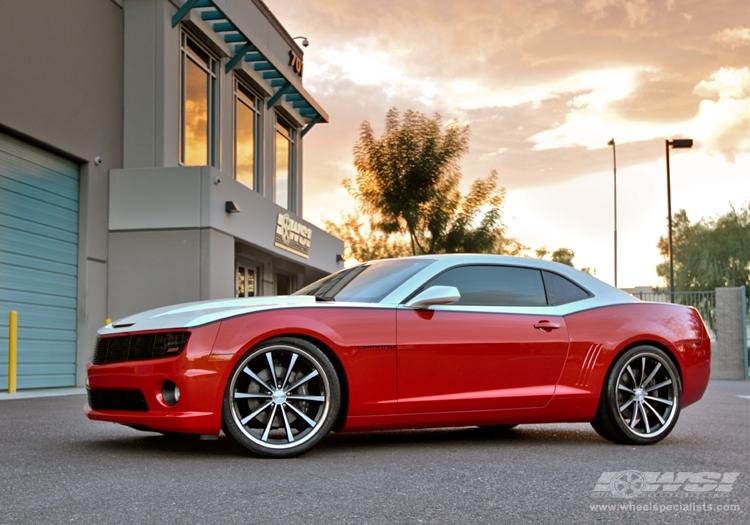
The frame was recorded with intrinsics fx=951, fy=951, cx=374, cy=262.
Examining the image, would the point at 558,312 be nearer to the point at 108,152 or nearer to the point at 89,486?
the point at 89,486

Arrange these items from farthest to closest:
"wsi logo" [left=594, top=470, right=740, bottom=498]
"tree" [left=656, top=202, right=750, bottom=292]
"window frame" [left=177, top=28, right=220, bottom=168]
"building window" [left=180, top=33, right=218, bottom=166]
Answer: "tree" [left=656, top=202, right=750, bottom=292], "building window" [left=180, top=33, right=218, bottom=166], "window frame" [left=177, top=28, right=220, bottom=168], "wsi logo" [left=594, top=470, right=740, bottom=498]

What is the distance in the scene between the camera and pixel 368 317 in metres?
6.21

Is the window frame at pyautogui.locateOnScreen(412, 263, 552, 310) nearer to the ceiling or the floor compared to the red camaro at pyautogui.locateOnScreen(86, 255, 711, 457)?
nearer to the ceiling

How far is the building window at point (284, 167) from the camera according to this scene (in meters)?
27.9

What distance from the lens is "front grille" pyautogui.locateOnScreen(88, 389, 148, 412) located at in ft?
19.0

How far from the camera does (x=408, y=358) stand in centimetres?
628

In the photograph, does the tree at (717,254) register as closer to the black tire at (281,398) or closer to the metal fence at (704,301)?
the metal fence at (704,301)

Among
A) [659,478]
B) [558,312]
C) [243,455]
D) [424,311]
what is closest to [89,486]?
[243,455]

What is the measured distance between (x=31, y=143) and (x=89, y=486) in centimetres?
1139

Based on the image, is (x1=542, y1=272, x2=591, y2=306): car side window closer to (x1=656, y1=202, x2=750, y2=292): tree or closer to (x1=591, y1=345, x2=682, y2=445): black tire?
(x1=591, y1=345, x2=682, y2=445): black tire

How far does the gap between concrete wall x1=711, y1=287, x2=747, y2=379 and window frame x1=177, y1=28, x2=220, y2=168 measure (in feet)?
46.7

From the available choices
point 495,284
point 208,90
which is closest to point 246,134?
point 208,90

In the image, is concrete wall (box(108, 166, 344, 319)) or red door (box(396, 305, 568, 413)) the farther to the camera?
concrete wall (box(108, 166, 344, 319))

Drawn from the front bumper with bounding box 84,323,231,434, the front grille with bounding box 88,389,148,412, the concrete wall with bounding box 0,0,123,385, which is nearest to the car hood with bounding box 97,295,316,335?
the front bumper with bounding box 84,323,231,434
